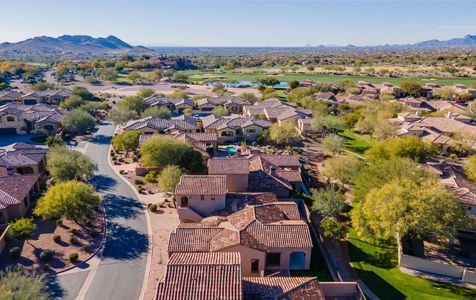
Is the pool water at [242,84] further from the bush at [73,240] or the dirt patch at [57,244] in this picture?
the bush at [73,240]

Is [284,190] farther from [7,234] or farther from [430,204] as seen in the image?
[7,234]

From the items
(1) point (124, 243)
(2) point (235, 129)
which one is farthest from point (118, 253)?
(2) point (235, 129)

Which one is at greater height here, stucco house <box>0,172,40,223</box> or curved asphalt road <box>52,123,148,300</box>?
stucco house <box>0,172,40,223</box>

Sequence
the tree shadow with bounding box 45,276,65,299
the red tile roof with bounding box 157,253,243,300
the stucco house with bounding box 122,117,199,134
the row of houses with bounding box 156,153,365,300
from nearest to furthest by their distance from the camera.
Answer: the red tile roof with bounding box 157,253,243,300 → the row of houses with bounding box 156,153,365,300 → the tree shadow with bounding box 45,276,65,299 → the stucco house with bounding box 122,117,199,134

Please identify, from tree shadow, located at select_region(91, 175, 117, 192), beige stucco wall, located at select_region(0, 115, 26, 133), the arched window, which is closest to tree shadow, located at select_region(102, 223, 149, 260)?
tree shadow, located at select_region(91, 175, 117, 192)

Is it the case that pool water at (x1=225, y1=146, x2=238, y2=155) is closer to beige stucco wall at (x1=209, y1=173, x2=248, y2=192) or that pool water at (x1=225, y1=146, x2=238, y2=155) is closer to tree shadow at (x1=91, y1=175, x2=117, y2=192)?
beige stucco wall at (x1=209, y1=173, x2=248, y2=192)

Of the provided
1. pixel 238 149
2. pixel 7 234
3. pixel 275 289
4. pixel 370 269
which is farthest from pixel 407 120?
pixel 7 234

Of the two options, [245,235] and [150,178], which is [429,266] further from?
[150,178]
